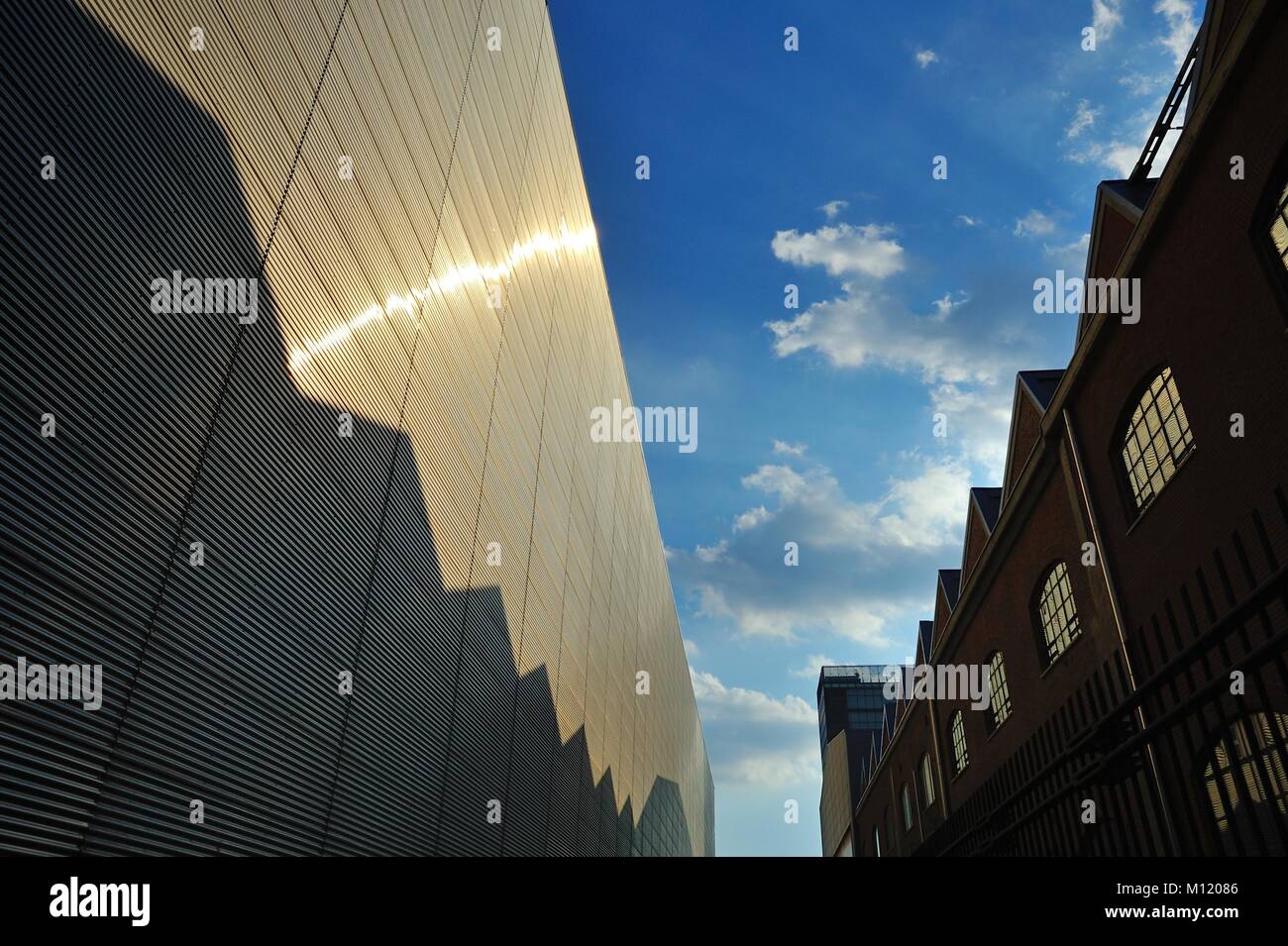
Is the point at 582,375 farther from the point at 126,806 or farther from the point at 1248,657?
the point at 1248,657

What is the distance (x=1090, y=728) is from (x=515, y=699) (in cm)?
1172

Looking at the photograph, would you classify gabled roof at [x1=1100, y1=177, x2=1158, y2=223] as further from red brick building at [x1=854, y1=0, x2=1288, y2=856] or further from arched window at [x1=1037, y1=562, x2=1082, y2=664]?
arched window at [x1=1037, y1=562, x2=1082, y2=664]

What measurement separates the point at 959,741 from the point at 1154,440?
1424 centimetres

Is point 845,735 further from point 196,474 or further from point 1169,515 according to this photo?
point 196,474

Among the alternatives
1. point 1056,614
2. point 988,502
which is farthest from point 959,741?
point 1056,614

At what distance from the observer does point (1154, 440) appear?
1141cm

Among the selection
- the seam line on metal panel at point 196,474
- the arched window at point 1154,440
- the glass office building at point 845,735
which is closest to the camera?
the seam line on metal panel at point 196,474

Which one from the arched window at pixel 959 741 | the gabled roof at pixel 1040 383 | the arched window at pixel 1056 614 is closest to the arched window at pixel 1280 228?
the arched window at pixel 1056 614

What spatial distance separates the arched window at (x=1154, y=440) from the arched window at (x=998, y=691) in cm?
766

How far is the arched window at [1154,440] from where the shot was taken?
10727 millimetres

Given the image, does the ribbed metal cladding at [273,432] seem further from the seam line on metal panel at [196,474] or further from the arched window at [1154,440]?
the arched window at [1154,440]

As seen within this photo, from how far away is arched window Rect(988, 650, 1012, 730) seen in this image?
18.5m
